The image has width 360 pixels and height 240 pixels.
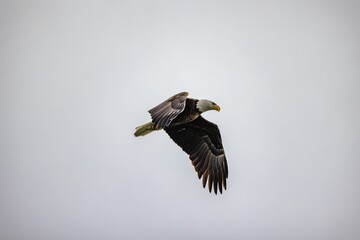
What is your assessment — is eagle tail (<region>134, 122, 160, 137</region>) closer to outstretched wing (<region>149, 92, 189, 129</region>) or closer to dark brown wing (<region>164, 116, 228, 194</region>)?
outstretched wing (<region>149, 92, 189, 129</region>)

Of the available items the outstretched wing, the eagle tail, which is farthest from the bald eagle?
the outstretched wing

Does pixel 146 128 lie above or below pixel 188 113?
below

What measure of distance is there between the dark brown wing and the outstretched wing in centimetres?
81

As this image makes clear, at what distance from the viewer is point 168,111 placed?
22.7 ft

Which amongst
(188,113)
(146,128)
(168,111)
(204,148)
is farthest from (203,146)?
(168,111)

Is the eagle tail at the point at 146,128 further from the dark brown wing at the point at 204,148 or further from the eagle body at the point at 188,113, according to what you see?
the dark brown wing at the point at 204,148

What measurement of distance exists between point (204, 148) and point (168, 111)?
127 centimetres

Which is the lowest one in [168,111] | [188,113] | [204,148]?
[168,111]

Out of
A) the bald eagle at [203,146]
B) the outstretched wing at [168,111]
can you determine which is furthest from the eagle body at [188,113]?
the outstretched wing at [168,111]

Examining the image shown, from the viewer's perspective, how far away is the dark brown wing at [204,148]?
7.95 metres

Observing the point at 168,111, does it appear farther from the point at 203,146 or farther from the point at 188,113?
the point at 203,146
